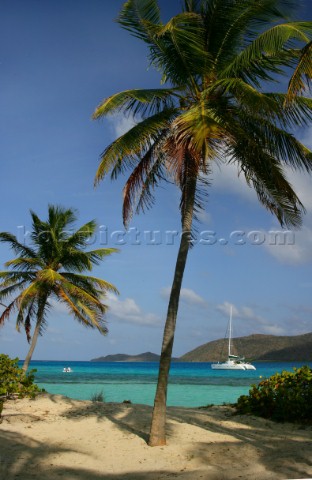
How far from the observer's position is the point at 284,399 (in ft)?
33.8

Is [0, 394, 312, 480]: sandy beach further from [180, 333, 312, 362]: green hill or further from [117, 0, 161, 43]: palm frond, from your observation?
[180, 333, 312, 362]: green hill

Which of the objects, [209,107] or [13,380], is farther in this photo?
[13,380]

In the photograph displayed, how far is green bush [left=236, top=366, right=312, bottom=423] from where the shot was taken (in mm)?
10016

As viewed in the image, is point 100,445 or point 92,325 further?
point 92,325

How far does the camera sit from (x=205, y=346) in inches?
5536

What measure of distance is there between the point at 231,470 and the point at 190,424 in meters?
2.87

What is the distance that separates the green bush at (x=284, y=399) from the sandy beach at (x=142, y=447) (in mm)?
383

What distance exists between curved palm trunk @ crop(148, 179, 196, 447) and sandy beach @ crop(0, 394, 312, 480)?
11.8 inches

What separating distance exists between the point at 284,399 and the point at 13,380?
6633 millimetres

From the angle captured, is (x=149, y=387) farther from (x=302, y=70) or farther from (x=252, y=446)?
(x=302, y=70)

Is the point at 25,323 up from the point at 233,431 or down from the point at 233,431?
up

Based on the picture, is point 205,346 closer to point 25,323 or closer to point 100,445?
point 25,323

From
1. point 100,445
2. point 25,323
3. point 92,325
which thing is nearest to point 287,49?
point 100,445

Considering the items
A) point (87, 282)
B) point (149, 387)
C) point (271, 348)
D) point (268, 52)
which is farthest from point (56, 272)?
point (271, 348)
